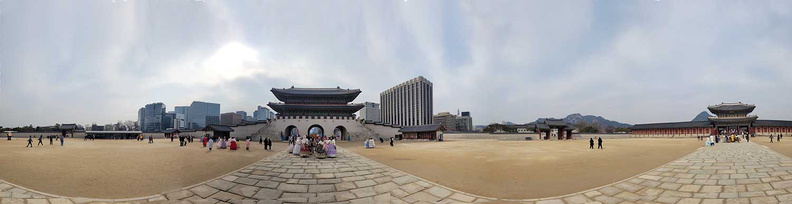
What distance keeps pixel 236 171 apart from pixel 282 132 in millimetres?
29268

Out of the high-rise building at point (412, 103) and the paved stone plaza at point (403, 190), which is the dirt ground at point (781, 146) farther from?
the high-rise building at point (412, 103)

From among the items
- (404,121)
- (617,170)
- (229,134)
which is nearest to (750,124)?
(617,170)

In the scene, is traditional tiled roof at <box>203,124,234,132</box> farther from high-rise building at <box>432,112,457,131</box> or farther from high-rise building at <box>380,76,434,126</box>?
high-rise building at <box>432,112,457,131</box>

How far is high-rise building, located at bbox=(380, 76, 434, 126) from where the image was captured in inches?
3593

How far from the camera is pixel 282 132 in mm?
35812

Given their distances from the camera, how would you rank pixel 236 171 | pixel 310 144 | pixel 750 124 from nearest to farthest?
pixel 236 171 < pixel 310 144 < pixel 750 124

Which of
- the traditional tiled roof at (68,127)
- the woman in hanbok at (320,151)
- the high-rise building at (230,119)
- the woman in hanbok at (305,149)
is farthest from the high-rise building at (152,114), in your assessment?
the traditional tiled roof at (68,127)

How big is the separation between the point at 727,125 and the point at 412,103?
65.2 meters

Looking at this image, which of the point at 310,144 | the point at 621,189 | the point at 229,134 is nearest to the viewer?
the point at 621,189

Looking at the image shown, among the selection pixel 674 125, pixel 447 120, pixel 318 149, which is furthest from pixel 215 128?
pixel 447 120

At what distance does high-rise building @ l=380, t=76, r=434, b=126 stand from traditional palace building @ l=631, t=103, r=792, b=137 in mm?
53919

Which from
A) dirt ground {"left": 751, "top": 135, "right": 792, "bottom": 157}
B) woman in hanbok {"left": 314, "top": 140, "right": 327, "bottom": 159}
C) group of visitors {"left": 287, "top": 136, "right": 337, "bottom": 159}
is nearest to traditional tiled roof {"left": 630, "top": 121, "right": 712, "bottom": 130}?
dirt ground {"left": 751, "top": 135, "right": 792, "bottom": 157}

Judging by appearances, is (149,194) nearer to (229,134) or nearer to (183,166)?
(183,166)

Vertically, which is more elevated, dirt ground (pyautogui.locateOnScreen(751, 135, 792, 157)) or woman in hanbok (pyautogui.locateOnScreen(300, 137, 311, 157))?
woman in hanbok (pyautogui.locateOnScreen(300, 137, 311, 157))
